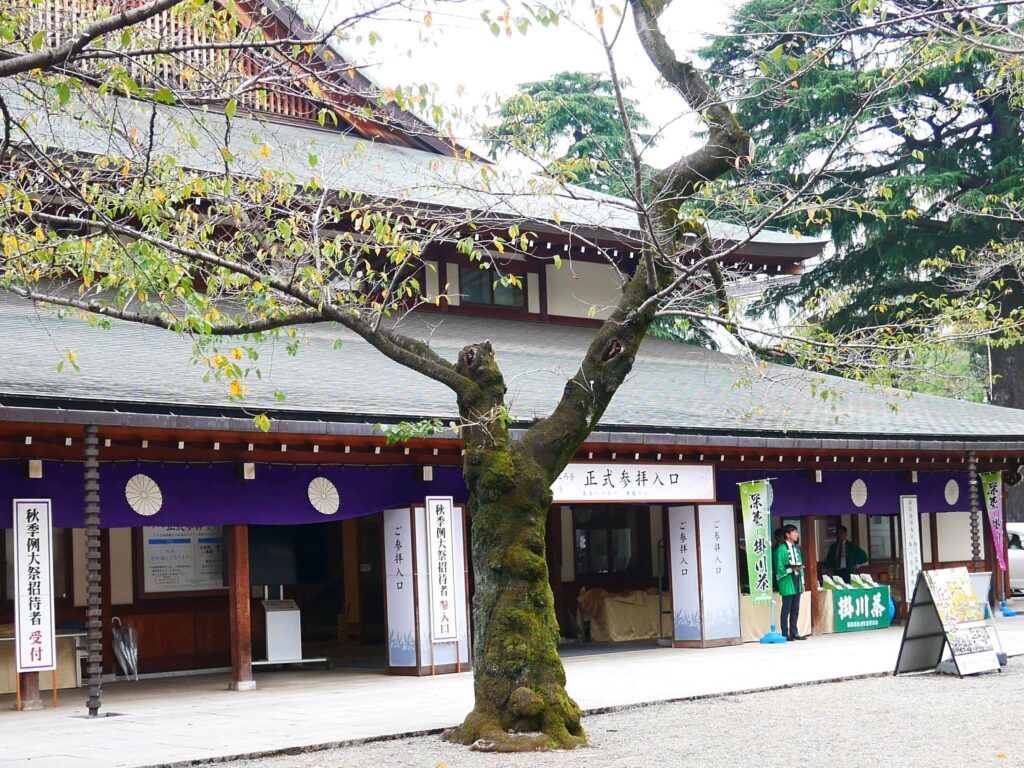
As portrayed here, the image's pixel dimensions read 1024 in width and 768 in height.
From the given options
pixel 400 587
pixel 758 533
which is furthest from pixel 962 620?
pixel 400 587

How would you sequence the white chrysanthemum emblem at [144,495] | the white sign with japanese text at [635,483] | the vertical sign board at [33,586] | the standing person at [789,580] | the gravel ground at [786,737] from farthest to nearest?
1. the standing person at [789,580]
2. the white sign with japanese text at [635,483]
3. the white chrysanthemum emblem at [144,495]
4. the vertical sign board at [33,586]
5. the gravel ground at [786,737]

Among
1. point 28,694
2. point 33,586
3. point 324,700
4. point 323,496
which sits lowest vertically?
point 324,700

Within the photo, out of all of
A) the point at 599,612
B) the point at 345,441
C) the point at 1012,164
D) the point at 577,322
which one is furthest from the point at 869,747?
the point at 1012,164

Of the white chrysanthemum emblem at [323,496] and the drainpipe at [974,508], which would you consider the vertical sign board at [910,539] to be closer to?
the drainpipe at [974,508]

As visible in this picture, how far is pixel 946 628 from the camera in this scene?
11602 mm

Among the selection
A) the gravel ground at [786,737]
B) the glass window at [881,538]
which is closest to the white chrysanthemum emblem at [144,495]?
the gravel ground at [786,737]

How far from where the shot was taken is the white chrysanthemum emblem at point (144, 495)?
11.5 m

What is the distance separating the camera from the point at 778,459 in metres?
15.9

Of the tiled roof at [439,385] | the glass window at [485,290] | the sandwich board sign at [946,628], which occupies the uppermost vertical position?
the glass window at [485,290]

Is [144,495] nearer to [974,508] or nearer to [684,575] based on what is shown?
[684,575]

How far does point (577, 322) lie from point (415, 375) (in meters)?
4.85

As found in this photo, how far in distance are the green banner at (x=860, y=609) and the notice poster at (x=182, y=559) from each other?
790 centimetres

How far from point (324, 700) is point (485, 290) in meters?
8.30

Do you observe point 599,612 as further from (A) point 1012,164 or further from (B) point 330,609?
(A) point 1012,164
